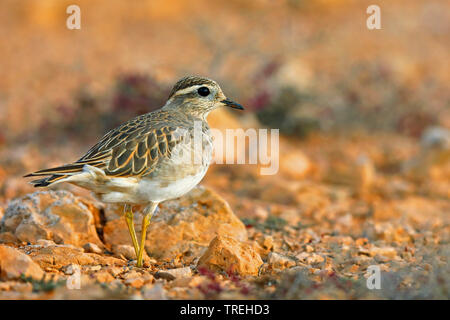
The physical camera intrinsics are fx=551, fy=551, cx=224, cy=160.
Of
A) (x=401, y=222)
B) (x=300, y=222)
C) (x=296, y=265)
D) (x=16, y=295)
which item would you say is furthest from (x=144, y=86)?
(x=16, y=295)

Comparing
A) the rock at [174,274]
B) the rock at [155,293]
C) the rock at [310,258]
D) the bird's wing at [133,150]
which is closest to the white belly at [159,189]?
the bird's wing at [133,150]

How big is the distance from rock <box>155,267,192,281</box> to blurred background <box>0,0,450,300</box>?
223cm

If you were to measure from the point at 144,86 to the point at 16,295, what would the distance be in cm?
821

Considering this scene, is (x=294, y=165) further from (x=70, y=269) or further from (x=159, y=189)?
(x=70, y=269)

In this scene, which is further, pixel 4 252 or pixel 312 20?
pixel 312 20

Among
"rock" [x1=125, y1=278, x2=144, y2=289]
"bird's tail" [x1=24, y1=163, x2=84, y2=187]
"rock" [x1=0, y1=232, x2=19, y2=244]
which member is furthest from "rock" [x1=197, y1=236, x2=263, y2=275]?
"rock" [x1=0, y1=232, x2=19, y2=244]

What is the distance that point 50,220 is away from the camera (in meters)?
6.32

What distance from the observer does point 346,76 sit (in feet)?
53.0

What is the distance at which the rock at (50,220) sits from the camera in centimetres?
619

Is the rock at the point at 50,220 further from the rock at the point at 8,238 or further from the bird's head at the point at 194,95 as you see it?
the bird's head at the point at 194,95

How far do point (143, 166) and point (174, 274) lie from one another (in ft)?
3.70

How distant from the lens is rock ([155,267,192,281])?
5.21 m
